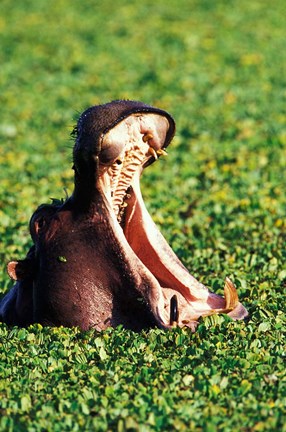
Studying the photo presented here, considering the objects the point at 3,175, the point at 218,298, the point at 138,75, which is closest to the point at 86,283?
the point at 218,298

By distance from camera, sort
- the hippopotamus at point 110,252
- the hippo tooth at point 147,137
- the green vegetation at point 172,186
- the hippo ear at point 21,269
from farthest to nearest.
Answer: the hippo ear at point 21,269 → the hippo tooth at point 147,137 → the hippopotamus at point 110,252 → the green vegetation at point 172,186

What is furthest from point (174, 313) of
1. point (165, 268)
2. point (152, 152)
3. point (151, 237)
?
point (152, 152)

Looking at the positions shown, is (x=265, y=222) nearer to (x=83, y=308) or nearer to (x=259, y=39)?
(x=83, y=308)

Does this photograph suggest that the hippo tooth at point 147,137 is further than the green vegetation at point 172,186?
Yes

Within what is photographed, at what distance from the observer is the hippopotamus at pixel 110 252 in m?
4.60

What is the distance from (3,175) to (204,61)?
5.05m

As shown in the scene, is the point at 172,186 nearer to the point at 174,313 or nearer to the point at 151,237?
the point at 151,237

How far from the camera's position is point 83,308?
15.8 feet

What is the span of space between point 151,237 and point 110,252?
31 cm

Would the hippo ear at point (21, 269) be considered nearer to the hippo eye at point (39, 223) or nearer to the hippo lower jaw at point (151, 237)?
the hippo eye at point (39, 223)

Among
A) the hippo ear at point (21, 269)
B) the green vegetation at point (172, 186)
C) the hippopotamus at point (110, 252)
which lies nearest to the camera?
the green vegetation at point (172, 186)

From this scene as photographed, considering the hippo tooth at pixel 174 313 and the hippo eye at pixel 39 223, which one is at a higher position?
the hippo eye at pixel 39 223

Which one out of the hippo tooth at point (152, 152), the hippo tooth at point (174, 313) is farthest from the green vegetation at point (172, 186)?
the hippo tooth at point (152, 152)

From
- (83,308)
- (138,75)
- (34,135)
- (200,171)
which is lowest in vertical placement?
(83,308)
